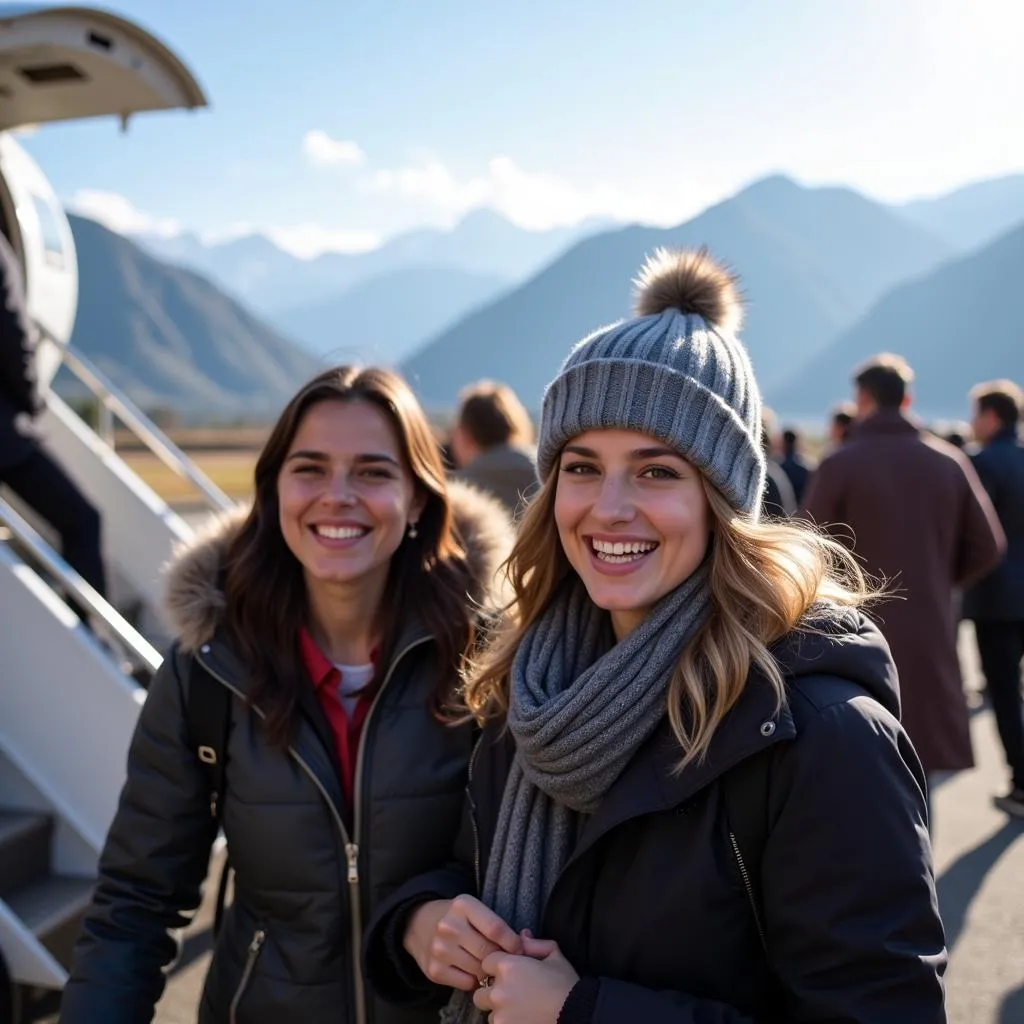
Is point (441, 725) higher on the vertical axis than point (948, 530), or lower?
lower

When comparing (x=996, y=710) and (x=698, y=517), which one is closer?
(x=698, y=517)

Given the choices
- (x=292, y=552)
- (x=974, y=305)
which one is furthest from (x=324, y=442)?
(x=974, y=305)

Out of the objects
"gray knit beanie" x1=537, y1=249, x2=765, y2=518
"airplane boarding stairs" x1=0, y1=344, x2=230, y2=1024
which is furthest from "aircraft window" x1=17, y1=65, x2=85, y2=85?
"gray knit beanie" x1=537, y1=249, x2=765, y2=518

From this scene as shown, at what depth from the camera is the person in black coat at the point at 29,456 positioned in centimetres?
381

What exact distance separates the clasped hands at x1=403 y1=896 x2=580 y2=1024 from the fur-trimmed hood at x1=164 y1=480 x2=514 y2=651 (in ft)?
2.33

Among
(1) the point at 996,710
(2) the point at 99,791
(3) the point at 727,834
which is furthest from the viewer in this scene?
(1) the point at 996,710

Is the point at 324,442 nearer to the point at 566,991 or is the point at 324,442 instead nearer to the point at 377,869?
the point at 377,869

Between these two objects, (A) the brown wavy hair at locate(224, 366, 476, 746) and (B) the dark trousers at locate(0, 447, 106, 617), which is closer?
(A) the brown wavy hair at locate(224, 366, 476, 746)

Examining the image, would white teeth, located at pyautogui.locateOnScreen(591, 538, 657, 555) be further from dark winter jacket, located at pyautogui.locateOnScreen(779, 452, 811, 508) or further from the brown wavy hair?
dark winter jacket, located at pyautogui.locateOnScreen(779, 452, 811, 508)

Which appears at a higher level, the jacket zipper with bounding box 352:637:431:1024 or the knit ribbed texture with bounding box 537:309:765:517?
the knit ribbed texture with bounding box 537:309:765:517

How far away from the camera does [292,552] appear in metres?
2.36

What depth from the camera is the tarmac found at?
11.8 ft

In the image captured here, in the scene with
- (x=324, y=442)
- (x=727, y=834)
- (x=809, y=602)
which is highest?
(x=324, y=442)

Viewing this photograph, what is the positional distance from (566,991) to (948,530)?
3.53 metres
